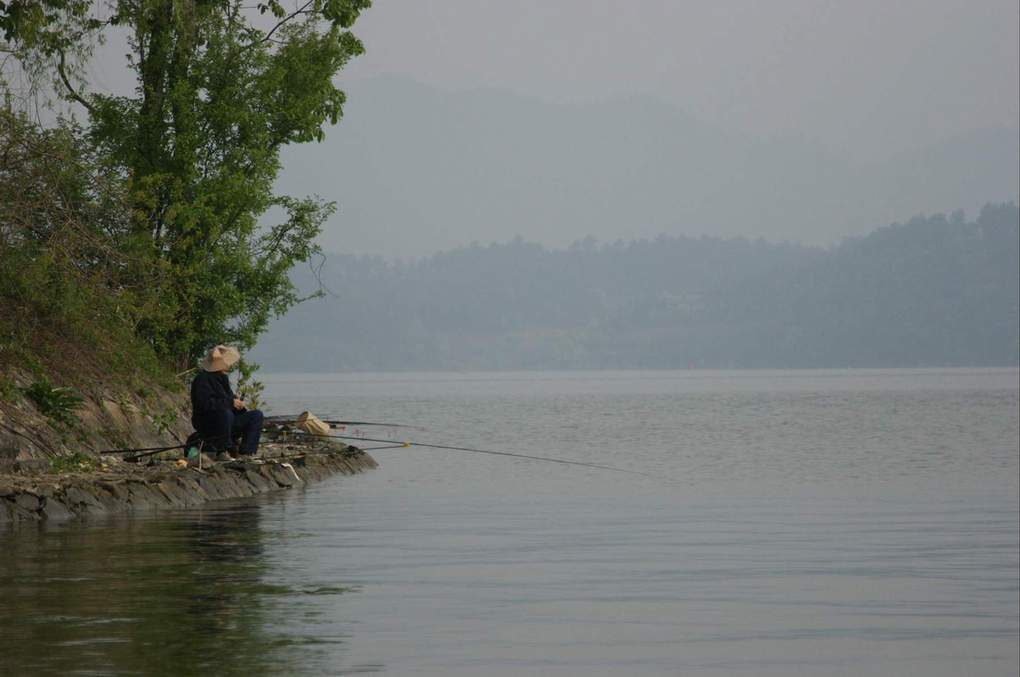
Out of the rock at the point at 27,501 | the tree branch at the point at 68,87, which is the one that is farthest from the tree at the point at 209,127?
the rock at the point at 27,501

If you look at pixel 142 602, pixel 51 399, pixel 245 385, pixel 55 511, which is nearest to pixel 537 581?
pixel 142 602

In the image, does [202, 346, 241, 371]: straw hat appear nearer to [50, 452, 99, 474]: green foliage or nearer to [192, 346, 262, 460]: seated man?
[192, 346, 262, 460]: seated man

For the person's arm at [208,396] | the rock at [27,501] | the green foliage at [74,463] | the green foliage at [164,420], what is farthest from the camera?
the green foliage at [164,420]

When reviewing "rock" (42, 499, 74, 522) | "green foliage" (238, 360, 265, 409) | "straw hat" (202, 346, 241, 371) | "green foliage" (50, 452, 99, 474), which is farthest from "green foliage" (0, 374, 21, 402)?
"green foliage" (238, 360, 265, 409)

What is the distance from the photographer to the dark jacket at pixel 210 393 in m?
23.3

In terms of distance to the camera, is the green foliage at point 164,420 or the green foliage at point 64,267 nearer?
the green foliage at point 64,267

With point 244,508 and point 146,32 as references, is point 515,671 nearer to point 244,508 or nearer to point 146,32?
point 244,508

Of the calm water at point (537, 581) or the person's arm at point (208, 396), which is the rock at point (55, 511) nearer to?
the calm water at point (537, 581)

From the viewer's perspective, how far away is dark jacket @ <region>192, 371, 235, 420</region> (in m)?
23.3

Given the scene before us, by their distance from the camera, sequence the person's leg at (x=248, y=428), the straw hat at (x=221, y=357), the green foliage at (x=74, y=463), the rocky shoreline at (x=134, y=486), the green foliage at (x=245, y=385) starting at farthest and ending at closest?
the green foliage at (x=245, y=385)
the person's leg at (x=248, y=428)
the green foliage at (x=74, y=463)
the straw hat at (x=221, y=357)
the rocky shoreline at (x=134, y=486)

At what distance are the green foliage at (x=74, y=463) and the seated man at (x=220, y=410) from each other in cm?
158

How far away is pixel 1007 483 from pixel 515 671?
24167 millimetres

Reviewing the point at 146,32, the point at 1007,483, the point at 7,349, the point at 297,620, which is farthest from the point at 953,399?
the point at 297,620

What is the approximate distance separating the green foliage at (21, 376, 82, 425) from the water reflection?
17.3ft
